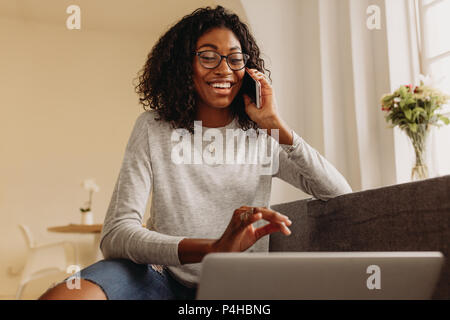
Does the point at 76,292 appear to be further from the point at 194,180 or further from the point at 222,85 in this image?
the point at 222,85

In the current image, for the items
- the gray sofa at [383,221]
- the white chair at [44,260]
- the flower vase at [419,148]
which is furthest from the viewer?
the white chair at [44,260]

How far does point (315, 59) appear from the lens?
8.21 feet

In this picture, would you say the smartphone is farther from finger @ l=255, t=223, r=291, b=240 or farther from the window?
the window

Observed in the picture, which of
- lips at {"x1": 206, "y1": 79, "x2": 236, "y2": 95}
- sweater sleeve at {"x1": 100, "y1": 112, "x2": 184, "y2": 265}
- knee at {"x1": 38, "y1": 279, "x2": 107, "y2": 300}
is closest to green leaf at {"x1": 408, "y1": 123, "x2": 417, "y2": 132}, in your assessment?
lips at {"x1": 206, "y1": 79, "x2": 236, "y2": 95}

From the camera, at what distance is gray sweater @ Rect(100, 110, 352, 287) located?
3.54 ft

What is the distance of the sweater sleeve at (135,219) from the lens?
86 cm

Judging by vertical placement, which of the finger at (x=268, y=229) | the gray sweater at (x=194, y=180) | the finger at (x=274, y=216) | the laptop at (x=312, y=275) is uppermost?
the gray sweater at (x=194, y=180)

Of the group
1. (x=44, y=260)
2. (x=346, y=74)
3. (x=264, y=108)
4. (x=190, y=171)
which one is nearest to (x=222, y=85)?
(x=264, y=108)

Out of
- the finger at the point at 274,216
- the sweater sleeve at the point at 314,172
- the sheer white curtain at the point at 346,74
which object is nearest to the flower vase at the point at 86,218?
the sheer white curtain at the point at 346,74

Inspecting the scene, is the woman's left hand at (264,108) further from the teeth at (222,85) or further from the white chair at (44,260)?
the white chair at (44,260)

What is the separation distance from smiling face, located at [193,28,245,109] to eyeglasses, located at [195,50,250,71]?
0.01 metres

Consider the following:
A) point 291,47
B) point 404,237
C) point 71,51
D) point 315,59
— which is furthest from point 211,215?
point 71,51

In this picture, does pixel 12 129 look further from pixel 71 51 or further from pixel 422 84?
pixel 422 84

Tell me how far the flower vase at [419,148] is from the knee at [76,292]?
1.53 m
